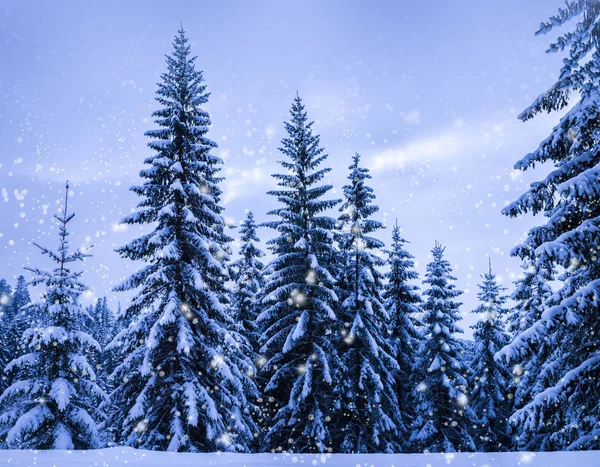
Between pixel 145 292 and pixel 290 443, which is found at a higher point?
pixel 145 292

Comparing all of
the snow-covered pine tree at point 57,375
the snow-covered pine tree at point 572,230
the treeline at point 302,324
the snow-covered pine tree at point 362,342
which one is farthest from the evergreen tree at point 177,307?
the snow-covered pine tree at point 572,230

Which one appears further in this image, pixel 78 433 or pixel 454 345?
pixel 454 345

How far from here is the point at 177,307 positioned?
15.0 metres

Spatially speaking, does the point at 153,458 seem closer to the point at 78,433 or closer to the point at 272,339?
the point at 272,339

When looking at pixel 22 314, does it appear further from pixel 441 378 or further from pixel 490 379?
pixel 490 379

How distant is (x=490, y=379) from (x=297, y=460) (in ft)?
89.5

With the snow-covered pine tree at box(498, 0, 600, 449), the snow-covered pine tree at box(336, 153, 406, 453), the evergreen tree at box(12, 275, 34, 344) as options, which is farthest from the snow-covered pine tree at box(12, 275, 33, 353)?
the snow-covered pine tree at box(498, 0, 600, 449)

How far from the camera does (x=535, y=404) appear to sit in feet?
29.9

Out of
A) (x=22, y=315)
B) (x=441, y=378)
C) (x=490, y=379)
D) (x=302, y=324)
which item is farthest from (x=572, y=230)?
(x=22, y=315)

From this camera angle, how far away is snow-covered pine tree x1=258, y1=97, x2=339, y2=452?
18.1 meters

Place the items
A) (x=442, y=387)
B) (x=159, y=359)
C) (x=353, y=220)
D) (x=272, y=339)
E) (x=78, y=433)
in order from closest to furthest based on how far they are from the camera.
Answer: (x=159, y=359), (x=78, y=433), (x=272, y=339), (x=353, y=220), (x=442, y=387)

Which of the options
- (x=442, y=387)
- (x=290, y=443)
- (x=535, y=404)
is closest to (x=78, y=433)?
(x=290, y=443)

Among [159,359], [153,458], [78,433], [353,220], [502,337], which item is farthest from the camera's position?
[502,337]

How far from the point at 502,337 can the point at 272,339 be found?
1790 centimetres
